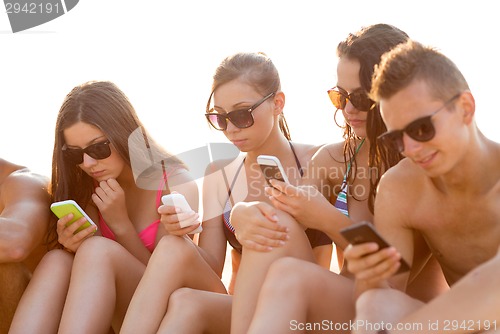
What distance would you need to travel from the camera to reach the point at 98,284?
4.18 m

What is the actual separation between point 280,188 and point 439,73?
3.48 feet

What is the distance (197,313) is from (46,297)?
926 millimetres

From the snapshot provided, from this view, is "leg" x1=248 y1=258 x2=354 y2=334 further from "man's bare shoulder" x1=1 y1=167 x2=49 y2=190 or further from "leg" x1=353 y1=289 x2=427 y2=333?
"man's bare shoulder" x1=1 y1=167 x2=49 y2=190

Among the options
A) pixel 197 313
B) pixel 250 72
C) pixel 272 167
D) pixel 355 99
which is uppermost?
pixel 250 72

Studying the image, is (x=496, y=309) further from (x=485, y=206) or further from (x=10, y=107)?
(x=10, y=107)

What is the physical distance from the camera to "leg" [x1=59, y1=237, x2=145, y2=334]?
408 centimetres

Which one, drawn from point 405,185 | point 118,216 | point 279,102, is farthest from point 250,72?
point 405,185

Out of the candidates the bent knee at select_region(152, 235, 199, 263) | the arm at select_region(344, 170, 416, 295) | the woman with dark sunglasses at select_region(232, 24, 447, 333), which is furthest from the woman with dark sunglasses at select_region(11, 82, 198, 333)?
the arm at select_region(344, 170, 416, 295)

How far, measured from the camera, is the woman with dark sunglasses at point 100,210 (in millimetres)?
4191

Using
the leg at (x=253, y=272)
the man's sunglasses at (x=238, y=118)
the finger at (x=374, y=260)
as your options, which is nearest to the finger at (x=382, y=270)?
the finger at (x=374, y=260)

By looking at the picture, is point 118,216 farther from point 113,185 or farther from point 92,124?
point 92,124

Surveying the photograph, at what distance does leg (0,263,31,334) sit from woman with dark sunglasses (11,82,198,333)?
210 mm

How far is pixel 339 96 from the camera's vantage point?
14.1 feet

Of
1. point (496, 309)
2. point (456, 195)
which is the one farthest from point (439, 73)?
point (496, 309)
